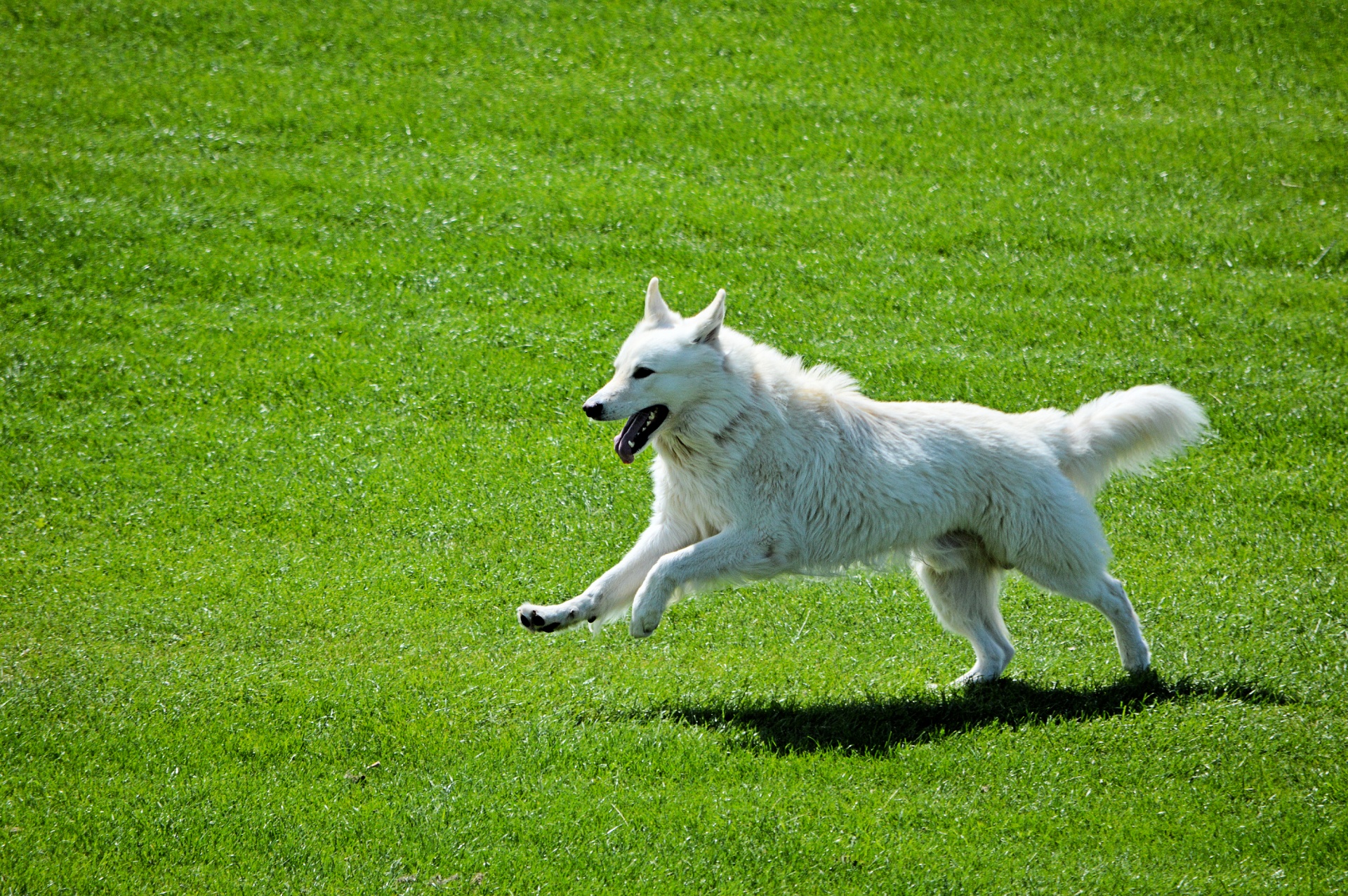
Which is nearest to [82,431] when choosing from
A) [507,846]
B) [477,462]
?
[477,462]

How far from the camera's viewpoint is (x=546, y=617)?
22.6ft

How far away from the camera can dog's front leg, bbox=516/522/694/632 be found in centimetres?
689

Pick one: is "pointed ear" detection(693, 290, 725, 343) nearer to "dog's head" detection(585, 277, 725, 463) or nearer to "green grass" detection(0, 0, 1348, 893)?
"dog's head" detection(585, 277, 725, 463)

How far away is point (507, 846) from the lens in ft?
19.9

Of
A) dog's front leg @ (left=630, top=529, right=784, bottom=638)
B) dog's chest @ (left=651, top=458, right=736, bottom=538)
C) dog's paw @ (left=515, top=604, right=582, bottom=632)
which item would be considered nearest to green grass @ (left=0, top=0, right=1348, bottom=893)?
dog's paw @ (left=515, top=604, right=582, bottom=632)

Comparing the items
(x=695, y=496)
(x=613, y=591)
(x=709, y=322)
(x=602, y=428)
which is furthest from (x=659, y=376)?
(x=602, y=428)

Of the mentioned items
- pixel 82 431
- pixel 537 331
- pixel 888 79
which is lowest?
pixel 82 431

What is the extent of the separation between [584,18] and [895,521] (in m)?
14.2

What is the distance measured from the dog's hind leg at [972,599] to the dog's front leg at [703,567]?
3.69 feet

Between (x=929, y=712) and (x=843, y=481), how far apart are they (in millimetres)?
1504

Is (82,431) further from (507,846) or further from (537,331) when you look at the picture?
(507,846)

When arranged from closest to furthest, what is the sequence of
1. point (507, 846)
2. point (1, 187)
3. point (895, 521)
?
1. point (507, 846)
2. point (895, 521)
3. point (1, 187)

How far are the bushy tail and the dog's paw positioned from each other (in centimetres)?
333

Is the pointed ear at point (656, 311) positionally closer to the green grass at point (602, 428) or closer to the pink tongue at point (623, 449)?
the pink tongue at point (623, 449)
